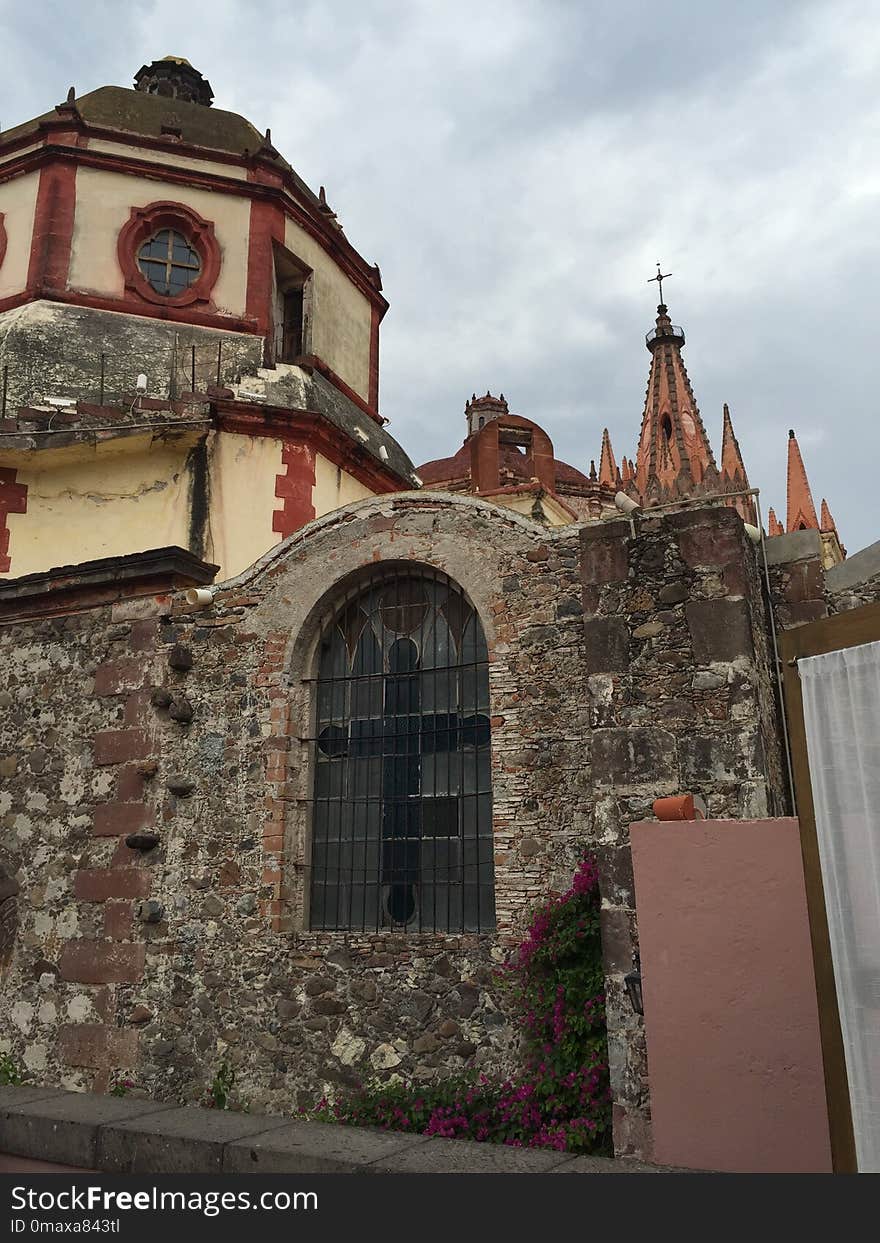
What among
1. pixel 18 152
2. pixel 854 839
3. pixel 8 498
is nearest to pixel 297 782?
pixel 854 839

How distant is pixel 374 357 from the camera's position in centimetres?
1527

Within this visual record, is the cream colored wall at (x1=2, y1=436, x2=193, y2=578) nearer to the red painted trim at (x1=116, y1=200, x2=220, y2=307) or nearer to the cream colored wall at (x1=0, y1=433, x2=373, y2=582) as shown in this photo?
the cream colored wall at (x1=0, y1=433, x2=373, y2=582)

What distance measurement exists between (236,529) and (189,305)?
3.58 metres

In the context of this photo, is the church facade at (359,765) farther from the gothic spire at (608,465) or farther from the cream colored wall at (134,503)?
the gothic spire at (608,465)

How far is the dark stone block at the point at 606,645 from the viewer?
5770 mm

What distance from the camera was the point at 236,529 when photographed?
11211mm

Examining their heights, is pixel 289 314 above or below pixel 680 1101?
above

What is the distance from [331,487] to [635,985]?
832cm

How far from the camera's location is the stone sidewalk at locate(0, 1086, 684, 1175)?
473 centimetres

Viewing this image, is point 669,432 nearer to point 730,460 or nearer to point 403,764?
point 730,460

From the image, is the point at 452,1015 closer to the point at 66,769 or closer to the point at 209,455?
the point at 66,769

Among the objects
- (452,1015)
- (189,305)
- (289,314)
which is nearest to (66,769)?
(452,1015)

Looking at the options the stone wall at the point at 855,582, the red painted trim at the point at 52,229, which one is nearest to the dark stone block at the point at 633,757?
the stone wall at the point at 855,582

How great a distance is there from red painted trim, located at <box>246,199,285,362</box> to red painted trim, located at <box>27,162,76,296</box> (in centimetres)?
226
